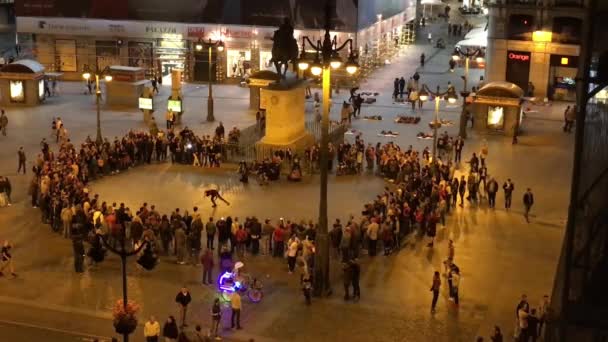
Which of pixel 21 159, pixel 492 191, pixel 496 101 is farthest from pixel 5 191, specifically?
pixel 496 101

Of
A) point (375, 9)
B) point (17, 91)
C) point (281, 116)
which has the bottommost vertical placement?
point (17, 91)

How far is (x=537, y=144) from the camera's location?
43.8 meters

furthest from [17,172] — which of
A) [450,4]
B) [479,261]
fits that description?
[450,4]

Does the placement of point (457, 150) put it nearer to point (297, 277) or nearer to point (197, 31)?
point (297, 277)

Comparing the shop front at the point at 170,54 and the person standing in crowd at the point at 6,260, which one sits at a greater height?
the shop front at the point at 170,54

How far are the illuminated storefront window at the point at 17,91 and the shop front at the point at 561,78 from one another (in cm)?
3248

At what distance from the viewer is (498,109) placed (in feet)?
150

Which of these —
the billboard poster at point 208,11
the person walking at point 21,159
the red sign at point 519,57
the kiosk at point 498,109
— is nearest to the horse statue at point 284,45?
the person walking at point 21,159

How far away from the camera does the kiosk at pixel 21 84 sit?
5116 centimetres

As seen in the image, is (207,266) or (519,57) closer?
(207,266)

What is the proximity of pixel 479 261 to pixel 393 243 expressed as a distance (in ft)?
8.40

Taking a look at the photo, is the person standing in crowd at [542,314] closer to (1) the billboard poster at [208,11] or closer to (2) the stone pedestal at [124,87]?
(2) the stone pedestal at [124,87]

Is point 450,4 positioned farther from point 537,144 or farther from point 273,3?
point 537,144

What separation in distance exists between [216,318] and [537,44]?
42220 millimetres
